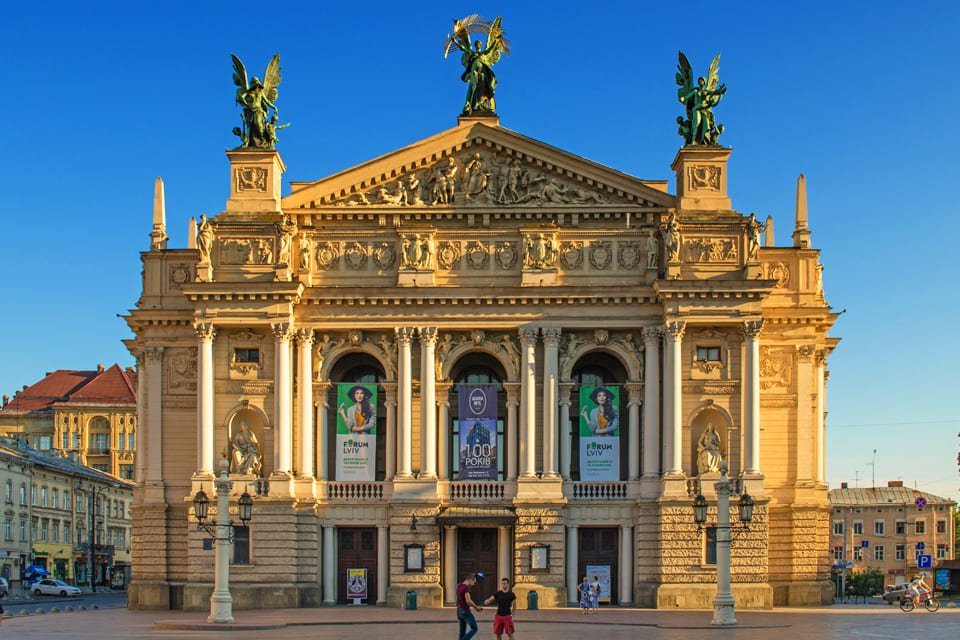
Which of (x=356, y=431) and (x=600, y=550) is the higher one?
(x=356, y=431)

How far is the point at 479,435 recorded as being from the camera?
62656mm

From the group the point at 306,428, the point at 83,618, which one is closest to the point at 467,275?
the point at 306,428

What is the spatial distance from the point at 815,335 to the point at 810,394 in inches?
108

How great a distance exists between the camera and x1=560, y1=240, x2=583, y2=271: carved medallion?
206 feet

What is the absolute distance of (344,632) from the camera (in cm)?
4469

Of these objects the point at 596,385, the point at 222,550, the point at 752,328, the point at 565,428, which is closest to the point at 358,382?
the point at 565,428

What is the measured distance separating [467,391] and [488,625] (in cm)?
1665

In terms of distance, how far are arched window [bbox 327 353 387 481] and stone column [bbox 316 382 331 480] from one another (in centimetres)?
30

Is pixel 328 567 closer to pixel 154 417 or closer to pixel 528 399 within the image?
pixel 154 417

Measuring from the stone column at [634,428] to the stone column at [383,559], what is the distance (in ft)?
36.6

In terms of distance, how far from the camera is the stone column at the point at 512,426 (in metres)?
62.7

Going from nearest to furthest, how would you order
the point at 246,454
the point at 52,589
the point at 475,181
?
1. the point at 246,454
2. the point at 475,181
3. the point at 52,589

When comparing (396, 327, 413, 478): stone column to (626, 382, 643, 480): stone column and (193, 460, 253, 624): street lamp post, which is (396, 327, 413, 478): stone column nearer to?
(626, 382, 643, 480): stone column

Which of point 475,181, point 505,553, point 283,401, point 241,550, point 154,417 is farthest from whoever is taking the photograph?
point 154,417
